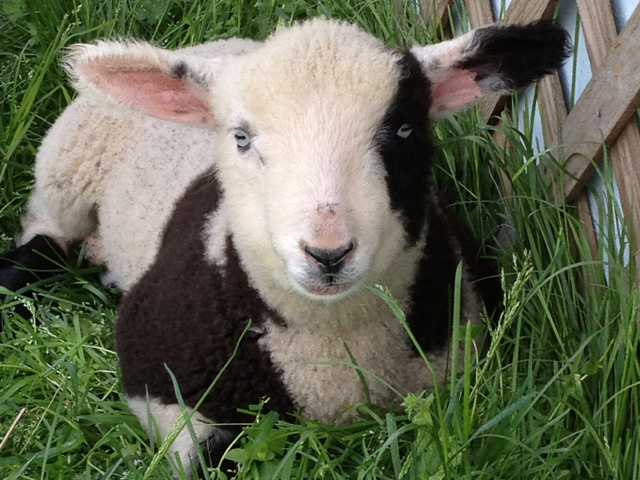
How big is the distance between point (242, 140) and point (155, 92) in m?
0.43

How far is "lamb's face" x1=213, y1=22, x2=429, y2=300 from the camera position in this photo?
2365mm

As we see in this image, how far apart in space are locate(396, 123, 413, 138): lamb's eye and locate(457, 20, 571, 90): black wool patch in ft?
0.95

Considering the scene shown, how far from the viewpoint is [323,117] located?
246 cm

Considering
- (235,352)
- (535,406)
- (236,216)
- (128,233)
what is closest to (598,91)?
(535,406)

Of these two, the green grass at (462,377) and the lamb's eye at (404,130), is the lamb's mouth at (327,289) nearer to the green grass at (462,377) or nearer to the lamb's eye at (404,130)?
the green grass at (462,377)

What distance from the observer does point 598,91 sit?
295 centimetres

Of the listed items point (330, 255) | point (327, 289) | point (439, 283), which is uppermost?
point (330, 255)

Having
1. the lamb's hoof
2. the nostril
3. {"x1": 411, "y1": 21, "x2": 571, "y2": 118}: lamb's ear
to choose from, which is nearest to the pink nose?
the nostril

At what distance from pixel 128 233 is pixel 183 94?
103 cm

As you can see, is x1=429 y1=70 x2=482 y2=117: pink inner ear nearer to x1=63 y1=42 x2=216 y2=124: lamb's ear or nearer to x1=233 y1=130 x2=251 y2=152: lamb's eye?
x1=233 y1=130 x2=251 y2=152: lamb's eye

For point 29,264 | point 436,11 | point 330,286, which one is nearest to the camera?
point 330,286

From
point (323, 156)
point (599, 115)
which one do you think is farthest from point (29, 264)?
point (599, 115)

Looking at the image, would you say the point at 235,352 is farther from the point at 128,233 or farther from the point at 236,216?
the point at 128,233

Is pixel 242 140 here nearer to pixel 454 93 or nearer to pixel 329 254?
pixel 329 254
